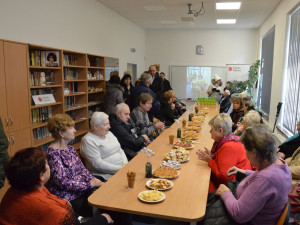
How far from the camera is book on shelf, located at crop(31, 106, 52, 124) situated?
402cm

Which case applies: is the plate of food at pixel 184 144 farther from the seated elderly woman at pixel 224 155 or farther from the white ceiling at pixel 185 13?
the white ceiling at pixel 185 13

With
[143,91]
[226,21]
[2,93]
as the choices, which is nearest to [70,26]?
[143,91]

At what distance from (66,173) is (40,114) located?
7.60ft

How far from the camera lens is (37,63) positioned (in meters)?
4.03

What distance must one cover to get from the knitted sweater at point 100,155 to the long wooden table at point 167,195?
12.2 inches

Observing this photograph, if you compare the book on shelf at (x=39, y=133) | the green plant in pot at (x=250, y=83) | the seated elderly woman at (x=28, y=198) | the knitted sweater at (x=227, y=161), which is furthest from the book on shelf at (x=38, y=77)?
the green plant in pot at (x=250, y=83)

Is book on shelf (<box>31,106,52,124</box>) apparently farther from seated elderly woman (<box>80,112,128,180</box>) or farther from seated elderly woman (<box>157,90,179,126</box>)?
seated elderly woman (<box>157,90,179,126</box>)

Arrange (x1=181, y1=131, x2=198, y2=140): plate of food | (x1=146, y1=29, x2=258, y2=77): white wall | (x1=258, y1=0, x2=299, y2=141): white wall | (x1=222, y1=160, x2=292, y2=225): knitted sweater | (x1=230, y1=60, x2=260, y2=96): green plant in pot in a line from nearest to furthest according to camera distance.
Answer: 1. (x1=222, y1=160, x2=292, y2=225): knitted sweater
2. (x1=181, y1=131, x2=198, y2=140): plate of food
3. (x1=258, y1=0, x2=299, y2=141): white wall
4. (x1=230, y1=60, x2=260, y2=96): green plant in pot
5. (x1=146, y1=29, x2=258, y2=77): white wall

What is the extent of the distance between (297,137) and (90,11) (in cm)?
501

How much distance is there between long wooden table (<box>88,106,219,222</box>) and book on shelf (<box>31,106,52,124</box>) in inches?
88.7

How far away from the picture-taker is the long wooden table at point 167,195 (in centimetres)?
163

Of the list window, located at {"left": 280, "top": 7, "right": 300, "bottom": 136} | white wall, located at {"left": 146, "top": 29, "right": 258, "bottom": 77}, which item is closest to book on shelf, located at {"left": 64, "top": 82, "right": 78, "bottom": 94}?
window, located at {"left": 280, "top": 7, "right": 300, "bottom": 136}

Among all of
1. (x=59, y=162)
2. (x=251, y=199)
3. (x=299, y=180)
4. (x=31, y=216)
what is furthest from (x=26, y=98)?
(x=299, y=180)

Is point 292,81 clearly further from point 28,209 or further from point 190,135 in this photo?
point 28,209
